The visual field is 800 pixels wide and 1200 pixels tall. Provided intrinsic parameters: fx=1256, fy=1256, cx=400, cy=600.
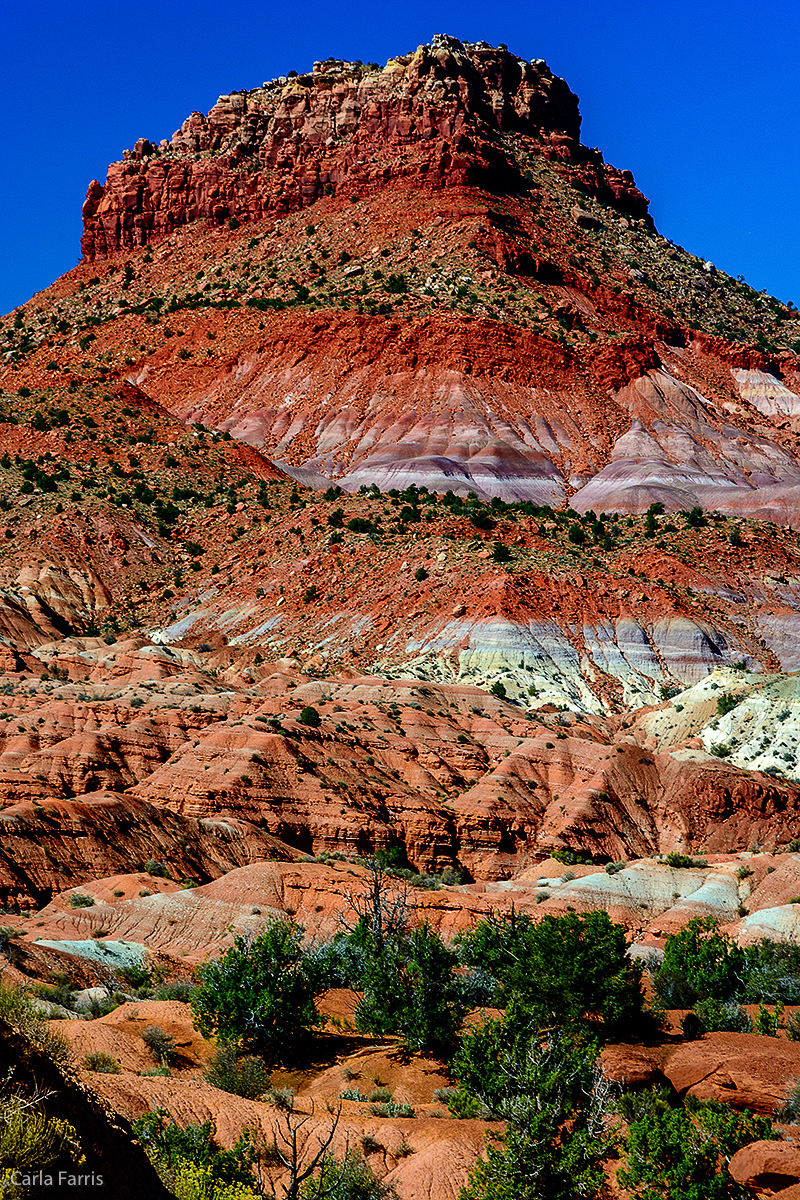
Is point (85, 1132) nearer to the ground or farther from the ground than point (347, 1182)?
farther from the ground

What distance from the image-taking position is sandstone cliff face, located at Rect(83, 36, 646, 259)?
13350 cm

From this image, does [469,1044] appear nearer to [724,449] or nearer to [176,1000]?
[176,1000]

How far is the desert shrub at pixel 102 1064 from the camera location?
18.8 metres

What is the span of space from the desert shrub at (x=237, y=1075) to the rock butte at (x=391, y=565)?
59cm

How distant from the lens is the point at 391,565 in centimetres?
8219

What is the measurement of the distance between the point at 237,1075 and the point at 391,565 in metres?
62.0

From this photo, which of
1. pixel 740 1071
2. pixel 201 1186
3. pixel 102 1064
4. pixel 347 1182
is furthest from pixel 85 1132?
pixel 740 1071

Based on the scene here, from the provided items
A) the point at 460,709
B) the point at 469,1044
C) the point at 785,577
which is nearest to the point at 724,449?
the point at 785,577

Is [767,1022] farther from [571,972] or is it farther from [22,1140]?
[22,1140]

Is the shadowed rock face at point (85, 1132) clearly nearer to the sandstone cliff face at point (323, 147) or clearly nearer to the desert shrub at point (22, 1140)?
the desert shrub at point (22, 1140)

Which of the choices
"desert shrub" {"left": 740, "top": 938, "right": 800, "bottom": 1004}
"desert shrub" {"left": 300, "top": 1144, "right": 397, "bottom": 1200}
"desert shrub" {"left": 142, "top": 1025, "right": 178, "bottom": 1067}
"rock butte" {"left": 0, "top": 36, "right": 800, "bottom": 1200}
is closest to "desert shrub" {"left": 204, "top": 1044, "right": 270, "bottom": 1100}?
"rock butte" {"left": 0, "top": 36, "right": 800, "bottom": 1200}

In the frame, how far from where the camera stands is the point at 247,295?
417 feet

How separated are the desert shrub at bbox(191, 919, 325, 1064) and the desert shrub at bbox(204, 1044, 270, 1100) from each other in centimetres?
119

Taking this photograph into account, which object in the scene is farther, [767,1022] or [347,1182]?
[767,1022]
